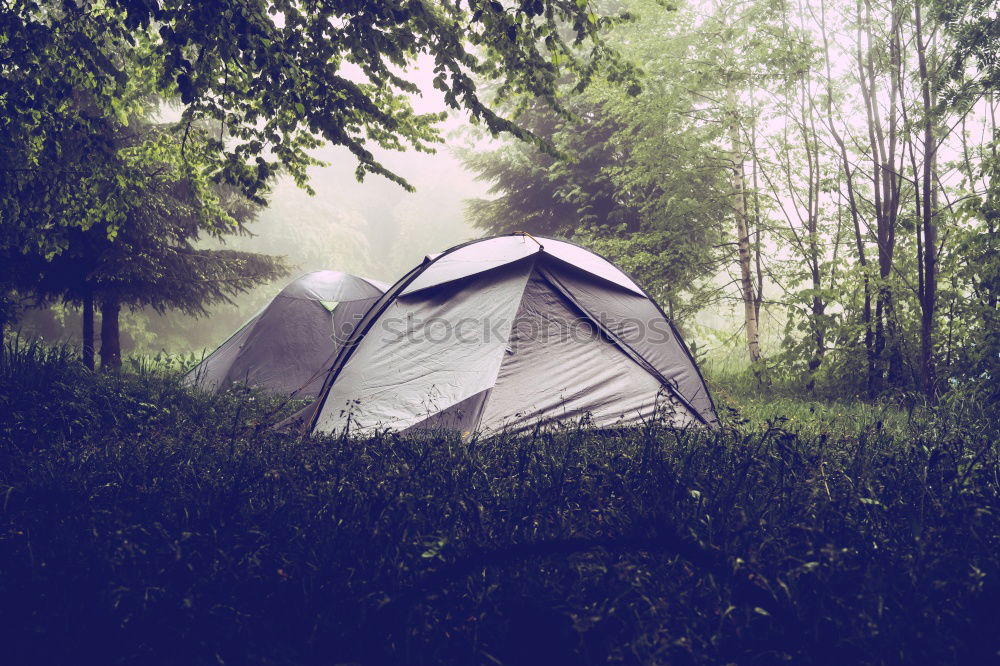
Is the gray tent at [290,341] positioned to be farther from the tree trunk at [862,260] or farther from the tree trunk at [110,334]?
the tree trunk at [862,260]

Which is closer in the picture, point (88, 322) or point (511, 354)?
point (511, 354)

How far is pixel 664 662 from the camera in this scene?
1672mm

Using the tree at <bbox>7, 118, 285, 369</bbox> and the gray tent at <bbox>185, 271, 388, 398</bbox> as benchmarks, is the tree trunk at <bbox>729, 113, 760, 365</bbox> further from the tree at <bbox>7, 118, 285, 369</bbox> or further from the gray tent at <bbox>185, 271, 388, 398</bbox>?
the tree at <bbox>7, 118, 285, 369</bbox>

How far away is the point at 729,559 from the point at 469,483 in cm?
126

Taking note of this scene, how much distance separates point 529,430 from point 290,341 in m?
4.98

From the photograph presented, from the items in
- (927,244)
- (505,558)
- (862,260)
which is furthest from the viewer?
(862,260)

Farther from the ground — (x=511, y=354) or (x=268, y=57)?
(x=268, y=57)

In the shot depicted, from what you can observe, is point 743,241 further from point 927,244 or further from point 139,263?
point 139,263

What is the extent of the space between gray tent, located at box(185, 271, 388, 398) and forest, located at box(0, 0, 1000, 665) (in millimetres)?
549

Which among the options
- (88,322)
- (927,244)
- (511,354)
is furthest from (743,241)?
(88,322)

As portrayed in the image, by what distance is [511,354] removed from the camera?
4422 millimetres

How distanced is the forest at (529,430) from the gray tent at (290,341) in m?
0.55

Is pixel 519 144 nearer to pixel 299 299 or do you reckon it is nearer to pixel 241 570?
pixel 299 299

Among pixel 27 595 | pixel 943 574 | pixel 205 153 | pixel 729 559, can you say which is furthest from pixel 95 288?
pixel 943 574
